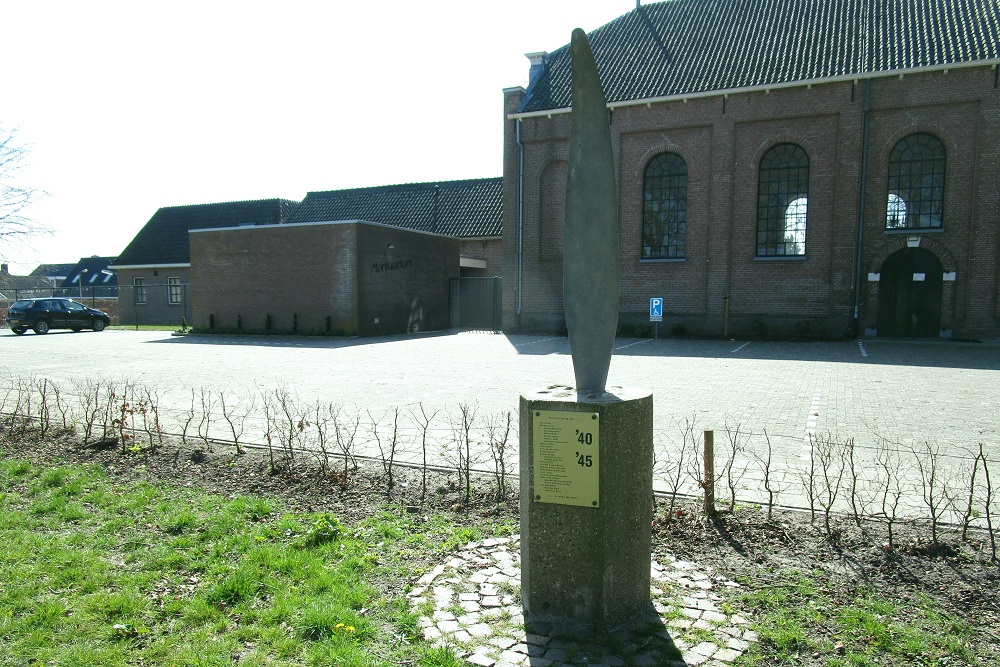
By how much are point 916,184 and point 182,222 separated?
138 feet

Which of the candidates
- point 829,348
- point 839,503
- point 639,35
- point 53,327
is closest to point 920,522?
point 839,503

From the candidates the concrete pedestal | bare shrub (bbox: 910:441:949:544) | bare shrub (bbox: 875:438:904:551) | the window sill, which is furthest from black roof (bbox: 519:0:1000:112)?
the concrete pedestal

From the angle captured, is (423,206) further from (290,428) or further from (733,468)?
(733,468)

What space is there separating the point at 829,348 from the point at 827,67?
10558mm

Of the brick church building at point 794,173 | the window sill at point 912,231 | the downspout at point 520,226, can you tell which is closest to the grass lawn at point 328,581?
the brick church building at point 794,173

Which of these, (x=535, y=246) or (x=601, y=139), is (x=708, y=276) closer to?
(x=535, y=246)

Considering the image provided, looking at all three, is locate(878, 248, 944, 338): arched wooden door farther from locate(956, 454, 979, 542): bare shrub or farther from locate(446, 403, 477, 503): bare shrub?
locate(446, 403, 477, 503): bare shrub

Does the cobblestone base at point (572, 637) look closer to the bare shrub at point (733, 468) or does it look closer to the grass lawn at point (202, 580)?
the grass lawn at point (202, 580)

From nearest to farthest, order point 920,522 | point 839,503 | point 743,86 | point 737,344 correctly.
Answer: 1. point 920,522
2. point 839,503
3. point 737,344
4. point 743,86

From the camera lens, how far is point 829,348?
2005 cm

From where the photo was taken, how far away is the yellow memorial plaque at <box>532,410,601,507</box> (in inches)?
133

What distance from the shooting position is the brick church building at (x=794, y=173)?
859 inches

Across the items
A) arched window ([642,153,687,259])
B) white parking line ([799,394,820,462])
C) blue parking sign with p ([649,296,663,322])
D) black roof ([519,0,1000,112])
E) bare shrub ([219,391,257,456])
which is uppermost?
black roof ([519,0,1000,112])

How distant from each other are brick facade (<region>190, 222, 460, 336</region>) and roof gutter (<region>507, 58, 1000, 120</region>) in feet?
26.6
